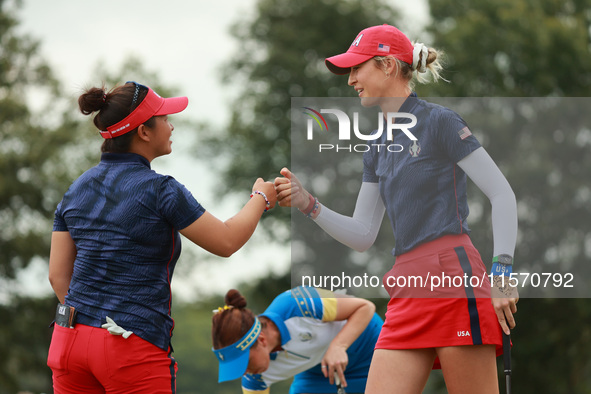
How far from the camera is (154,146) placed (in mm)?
3145

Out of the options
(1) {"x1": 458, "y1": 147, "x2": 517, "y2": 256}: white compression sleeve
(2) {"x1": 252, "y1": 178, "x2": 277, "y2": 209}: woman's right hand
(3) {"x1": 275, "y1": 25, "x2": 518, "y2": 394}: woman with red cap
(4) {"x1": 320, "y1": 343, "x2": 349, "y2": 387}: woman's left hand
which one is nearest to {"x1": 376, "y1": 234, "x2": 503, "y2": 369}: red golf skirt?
(3) {"x1": 275, "y1": 25, "x2": 518, "y2": 394}: woman with red cap

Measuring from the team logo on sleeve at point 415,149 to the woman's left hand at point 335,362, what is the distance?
5.29ft

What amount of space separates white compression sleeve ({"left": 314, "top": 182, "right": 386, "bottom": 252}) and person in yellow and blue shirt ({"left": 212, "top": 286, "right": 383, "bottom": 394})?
3.10ft

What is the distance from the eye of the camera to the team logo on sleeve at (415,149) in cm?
330

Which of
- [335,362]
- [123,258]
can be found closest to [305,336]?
[335,362]

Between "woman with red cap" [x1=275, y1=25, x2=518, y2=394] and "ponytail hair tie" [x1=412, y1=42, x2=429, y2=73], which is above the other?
"ponytail hair tie" [x1=412, y1=42, x2=429, y2=73]

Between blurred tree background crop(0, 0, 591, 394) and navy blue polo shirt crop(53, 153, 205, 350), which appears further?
blurred tree background crop(0, 0, 591, 394)

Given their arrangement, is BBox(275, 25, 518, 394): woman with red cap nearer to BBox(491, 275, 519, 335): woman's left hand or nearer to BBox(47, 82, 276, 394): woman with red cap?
BBox(491, 275, 519, 335): woman's left hand

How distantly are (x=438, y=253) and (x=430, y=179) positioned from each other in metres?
0.28

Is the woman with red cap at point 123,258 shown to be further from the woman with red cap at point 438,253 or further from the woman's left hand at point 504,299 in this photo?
the woman's left hand at point 504,299

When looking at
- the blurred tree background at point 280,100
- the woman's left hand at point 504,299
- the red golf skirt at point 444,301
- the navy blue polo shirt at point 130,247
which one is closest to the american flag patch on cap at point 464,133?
the red golf skirt at point 444,301

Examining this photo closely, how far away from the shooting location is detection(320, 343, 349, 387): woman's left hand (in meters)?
4.53

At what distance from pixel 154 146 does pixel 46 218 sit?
696 inches

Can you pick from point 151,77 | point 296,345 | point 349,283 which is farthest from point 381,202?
point 151,77
